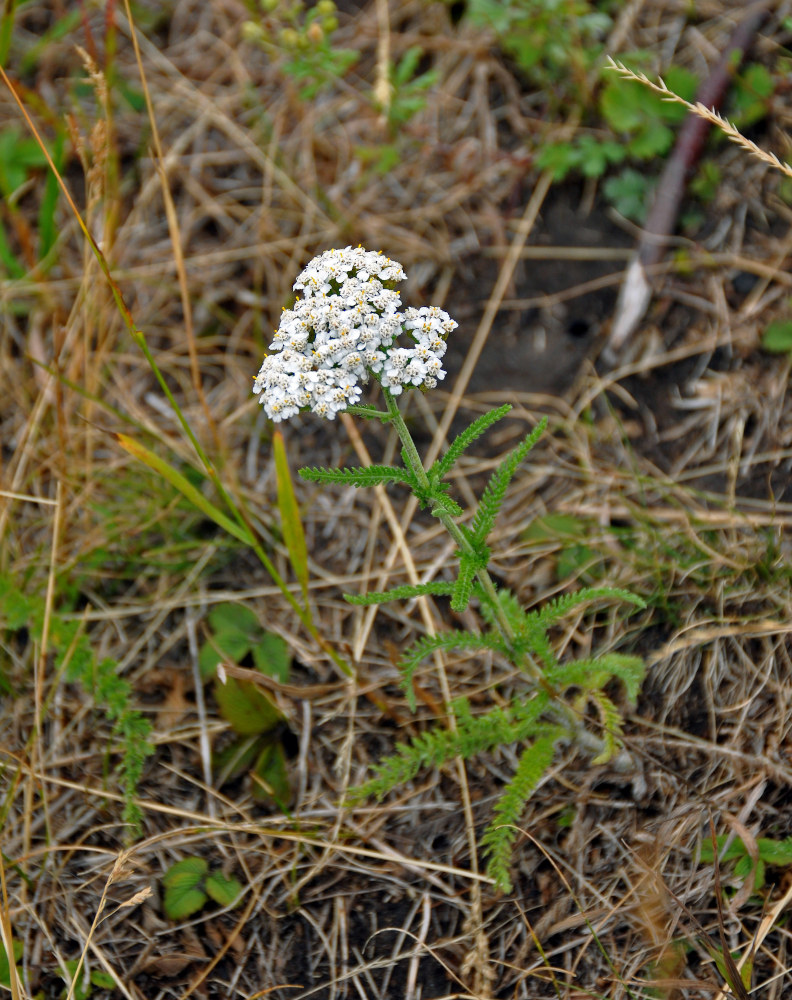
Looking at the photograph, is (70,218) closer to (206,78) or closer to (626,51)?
(206,78)

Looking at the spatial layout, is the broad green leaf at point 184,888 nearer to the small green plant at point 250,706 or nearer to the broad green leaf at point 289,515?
the small green plant at point 250,706

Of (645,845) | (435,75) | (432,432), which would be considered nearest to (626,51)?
(435,75)

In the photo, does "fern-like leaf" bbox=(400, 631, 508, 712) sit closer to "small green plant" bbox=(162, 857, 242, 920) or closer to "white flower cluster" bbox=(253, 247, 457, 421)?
"white flower cluster" bbox=(253, 247, 457, 421)

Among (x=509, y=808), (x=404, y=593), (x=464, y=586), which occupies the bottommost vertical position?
(x=509, y=808)

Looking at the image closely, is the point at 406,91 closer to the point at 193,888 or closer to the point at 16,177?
the point at 16,177

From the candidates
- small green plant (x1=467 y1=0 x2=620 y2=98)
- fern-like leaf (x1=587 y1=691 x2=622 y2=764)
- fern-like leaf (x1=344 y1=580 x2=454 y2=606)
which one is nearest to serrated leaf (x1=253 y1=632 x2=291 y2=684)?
fern-like leaf (x1=344 y1=580 x2=454 y2=606)

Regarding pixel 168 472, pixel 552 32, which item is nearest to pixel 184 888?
pixel 168 472
